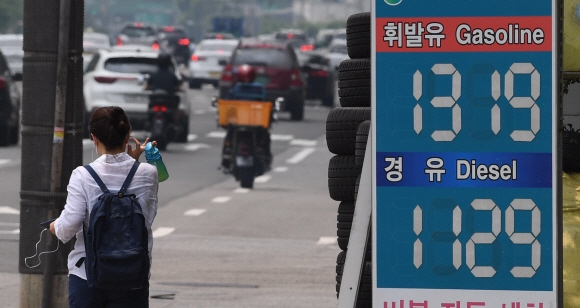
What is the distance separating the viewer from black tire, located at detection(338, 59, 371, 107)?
7590 mm

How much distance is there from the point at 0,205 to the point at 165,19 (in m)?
149

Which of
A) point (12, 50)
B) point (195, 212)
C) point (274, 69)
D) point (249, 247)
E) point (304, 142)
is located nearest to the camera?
point (249, 247)

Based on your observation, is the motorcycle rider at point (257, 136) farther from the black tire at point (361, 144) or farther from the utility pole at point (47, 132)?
the black tire at point (361, 144)

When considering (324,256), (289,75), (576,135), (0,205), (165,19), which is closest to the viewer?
(576,135)

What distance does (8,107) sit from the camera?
24.2m

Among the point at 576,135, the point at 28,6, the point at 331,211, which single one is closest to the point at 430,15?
the point at 576,135

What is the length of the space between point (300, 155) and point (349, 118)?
19.1 meters

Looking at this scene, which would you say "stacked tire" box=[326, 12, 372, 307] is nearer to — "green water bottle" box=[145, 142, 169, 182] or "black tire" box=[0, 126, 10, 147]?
"green water bottle" box=[145, 142, 169, 182]

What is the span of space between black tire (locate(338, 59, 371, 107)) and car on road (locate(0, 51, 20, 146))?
16385 mm

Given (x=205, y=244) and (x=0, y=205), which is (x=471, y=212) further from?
(x=0, y=205)

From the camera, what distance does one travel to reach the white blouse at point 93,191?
6215mm

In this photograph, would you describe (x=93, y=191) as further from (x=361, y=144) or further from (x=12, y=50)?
(x=12, y=50)

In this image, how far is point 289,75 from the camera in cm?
3431

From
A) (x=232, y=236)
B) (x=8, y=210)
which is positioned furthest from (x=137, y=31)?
(x=232, y=236)
